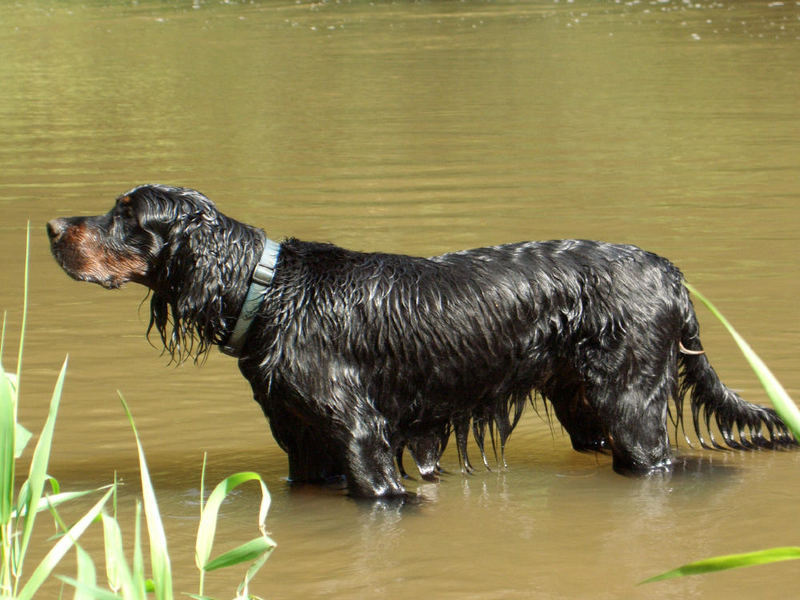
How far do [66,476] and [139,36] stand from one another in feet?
65.1

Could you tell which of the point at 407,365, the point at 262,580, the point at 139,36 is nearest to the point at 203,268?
the point at 407,365

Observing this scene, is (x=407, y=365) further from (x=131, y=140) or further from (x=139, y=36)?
(x=139, y=36)

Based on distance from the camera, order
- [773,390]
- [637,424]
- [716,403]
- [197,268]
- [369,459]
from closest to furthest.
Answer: [773,390] < [197,268] < [369,459] < [637,424] < [716,403]

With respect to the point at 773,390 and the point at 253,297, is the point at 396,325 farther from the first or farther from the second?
the point at 773,390

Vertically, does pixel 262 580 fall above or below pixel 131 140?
below

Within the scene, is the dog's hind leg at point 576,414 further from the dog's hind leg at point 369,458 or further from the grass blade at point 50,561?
the grass blade at point 50,561

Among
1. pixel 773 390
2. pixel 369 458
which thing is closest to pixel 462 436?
pixel 369 458

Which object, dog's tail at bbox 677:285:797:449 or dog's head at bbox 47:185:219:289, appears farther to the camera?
dog's tail at bbox 677:285:797:449

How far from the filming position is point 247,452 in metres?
5.84

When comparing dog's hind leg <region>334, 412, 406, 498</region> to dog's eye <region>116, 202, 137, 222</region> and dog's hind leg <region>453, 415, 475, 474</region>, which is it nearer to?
dog's hind leg <region>453, 415, 475, 474</region>

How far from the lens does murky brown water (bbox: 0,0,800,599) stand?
4754mm

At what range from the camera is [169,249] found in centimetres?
485

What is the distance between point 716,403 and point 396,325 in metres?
1.54

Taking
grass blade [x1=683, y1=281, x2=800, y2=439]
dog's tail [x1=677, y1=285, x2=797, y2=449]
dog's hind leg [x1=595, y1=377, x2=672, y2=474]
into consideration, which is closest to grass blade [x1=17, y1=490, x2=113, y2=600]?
grass blade [x1=683, y1=281, x2=800, y2=439]
